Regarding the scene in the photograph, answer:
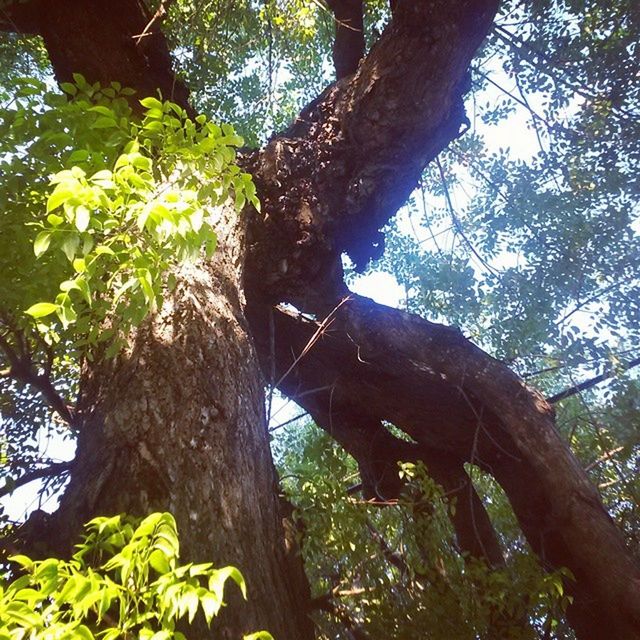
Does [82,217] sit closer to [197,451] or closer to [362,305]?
[197,451]

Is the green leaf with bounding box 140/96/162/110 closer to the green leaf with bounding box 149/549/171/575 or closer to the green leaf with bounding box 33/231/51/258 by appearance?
the green leaf with bounding box 33/231/51/258

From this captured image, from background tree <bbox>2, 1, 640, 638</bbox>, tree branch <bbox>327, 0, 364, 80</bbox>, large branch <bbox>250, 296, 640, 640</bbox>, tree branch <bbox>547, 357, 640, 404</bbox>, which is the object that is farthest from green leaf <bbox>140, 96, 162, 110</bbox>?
tree branch <bbox>547, 357, 640, 404</bbox>

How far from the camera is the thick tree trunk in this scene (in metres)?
1.75

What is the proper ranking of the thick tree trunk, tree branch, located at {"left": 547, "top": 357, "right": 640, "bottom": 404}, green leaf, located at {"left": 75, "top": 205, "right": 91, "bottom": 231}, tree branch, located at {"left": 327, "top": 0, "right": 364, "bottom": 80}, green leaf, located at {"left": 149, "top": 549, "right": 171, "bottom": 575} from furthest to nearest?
tree branch, located at {"left": 327, "top": 0, "right": 364, "bottom": 80}, tree branch, located at {"left": 547, "top": 357, "right": 640, "bottom": 404}, the thick tree trunk, green leaf, located at {"left": 75, "top": 205, "right": 91, "bottom": 231}, green leaf, located at {"left": 149, "top": 549, "right": 171, "bottom": 575}

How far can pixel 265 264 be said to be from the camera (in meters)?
3.63

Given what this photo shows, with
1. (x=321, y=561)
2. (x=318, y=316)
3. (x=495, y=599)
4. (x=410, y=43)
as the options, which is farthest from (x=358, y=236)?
(x=495, y=599)

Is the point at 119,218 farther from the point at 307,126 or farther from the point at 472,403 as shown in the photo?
the point at 472,403

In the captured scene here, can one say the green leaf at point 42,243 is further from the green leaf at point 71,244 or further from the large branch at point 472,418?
the large branch at point 472,418

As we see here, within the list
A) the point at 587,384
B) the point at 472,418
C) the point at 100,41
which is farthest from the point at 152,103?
the point at 587,384

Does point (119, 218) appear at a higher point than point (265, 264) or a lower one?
lower

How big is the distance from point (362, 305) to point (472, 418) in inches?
45.0

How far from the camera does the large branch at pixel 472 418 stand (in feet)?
11.1

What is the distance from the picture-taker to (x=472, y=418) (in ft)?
13.3

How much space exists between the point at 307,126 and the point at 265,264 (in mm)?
1028
